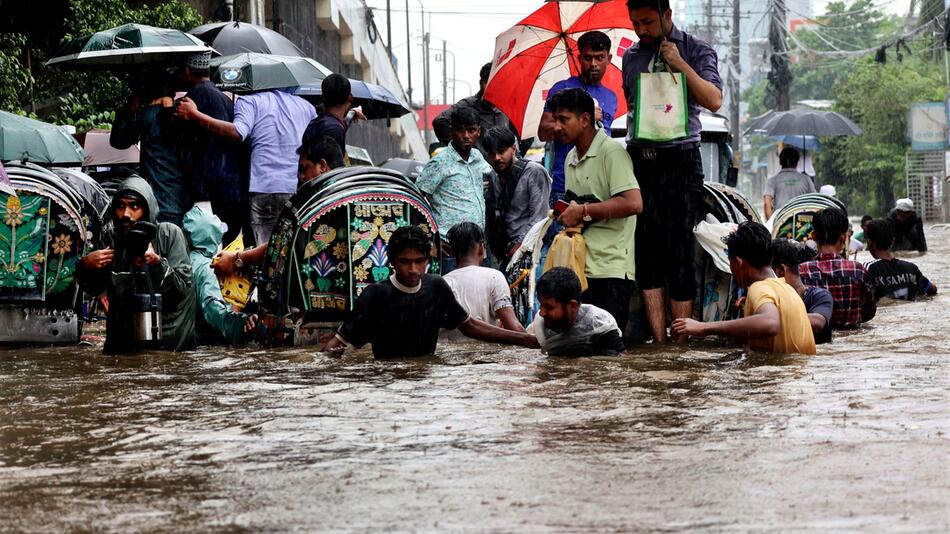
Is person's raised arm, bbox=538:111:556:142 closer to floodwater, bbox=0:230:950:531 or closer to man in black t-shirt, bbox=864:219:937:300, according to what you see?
floodwater, bbox=0:230:950:531

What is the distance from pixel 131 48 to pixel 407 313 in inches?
181

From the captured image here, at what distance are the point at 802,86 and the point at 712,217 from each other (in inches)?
4374

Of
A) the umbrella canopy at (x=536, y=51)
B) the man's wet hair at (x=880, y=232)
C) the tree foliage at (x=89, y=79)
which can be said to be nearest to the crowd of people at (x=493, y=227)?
the umbrella canopy at (x=536, y=51)

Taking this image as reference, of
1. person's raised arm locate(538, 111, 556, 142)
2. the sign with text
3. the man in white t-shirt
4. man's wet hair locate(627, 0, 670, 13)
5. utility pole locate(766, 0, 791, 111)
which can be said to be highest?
utility pole locate(766, 0, 791, 111)

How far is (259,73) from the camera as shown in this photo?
1252 centimetres

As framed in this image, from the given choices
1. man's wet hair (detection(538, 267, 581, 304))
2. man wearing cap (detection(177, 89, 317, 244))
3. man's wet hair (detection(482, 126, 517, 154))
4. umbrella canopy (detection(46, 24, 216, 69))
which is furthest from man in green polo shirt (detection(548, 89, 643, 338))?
umbrella canopy (detection(46, 24, 216, 69))

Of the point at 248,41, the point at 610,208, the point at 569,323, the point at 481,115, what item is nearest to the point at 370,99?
the point at 248,41

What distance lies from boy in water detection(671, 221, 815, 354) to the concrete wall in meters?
16.0

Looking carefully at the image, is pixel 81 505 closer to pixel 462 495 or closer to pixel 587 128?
pixel 462 495

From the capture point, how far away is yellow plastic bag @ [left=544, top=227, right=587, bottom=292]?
8359mm

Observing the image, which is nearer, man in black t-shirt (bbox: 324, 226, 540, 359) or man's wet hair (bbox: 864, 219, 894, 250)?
man in black t-shirt (bbox: 324, 226, 540, 359)

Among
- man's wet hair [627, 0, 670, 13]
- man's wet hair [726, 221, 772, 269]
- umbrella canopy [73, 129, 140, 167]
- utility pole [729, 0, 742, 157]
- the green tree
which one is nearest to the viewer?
man's wet hair [726, 221, 772, 269]

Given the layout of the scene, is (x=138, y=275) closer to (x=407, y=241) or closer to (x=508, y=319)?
(x=407, y=241)

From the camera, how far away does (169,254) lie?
9141mm
